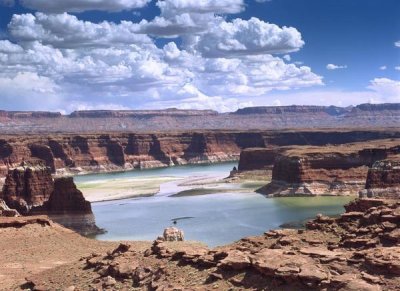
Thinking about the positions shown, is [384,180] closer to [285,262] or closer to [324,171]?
[324,171]

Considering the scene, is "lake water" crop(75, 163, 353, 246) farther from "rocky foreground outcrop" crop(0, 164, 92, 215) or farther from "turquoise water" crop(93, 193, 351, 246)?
"rocky foreground outcrop" crop(0, 164, 92, 215)

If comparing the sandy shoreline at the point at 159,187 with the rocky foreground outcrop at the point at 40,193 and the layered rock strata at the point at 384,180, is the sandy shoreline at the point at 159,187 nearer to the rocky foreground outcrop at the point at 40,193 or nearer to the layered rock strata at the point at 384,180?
the layered rock strata at the point at 384,180

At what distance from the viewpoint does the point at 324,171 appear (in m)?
107

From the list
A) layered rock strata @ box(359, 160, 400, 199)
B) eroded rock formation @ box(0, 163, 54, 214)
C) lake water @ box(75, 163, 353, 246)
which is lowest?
lake water @ box(75, 163, 353, 246)

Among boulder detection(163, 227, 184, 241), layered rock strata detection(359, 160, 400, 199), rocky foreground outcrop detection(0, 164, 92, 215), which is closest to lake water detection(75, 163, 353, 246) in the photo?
rocky foreground outcrop detection(0, 164, 92, 215)

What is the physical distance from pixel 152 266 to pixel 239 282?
516cm

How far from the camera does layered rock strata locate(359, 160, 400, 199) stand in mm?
84188

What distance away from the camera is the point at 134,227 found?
72.3 m

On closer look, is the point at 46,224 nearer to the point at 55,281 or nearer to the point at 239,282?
the point at 55,281

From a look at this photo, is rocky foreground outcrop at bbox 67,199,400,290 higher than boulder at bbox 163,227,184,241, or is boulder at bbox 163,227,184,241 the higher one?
rocky foreground outcrop at bbox 67,199,400,290

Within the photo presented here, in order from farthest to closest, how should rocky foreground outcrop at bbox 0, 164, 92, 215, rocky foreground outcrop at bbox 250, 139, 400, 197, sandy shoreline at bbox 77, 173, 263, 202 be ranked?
sandy shoreline at bbox 77, 173, 263, 202, rocky foreground outcrop at bbox 250, 139, 400, 197, rocky foreground outcrop at bbox 0, 164, 92, 215

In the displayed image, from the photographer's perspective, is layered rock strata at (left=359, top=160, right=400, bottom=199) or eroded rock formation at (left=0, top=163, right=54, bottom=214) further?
layered rock strata at (left=359, top=160, right=400, bottom=199)

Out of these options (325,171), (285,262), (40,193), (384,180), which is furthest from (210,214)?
(285,262)

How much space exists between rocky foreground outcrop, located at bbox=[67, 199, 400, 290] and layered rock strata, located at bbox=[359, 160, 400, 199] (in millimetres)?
55622
